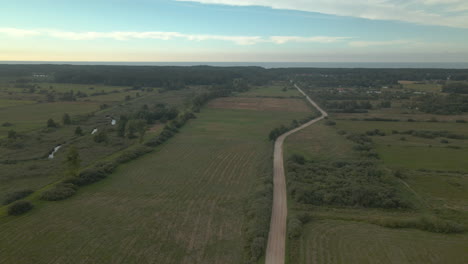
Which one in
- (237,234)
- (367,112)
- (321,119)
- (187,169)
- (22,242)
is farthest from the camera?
(367,112)

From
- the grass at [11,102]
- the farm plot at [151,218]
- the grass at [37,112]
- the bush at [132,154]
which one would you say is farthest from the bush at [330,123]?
the grass at [11,102]

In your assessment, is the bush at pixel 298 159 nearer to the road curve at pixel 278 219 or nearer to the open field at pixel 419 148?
the road curve at pixel 278 219

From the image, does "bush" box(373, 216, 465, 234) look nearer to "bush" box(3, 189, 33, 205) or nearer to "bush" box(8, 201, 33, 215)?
"bush" box(8, 201, 33, 215)

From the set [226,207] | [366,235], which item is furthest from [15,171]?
[366,235]

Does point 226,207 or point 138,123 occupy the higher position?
point 138,123

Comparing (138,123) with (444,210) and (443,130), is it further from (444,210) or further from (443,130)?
(443,130)

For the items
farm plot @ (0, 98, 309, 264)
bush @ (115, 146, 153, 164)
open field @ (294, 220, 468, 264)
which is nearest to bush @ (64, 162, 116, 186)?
farm plot @ (0, 98, 309, 264)
